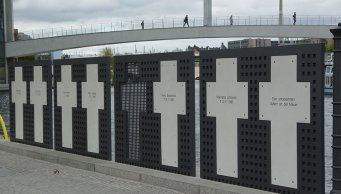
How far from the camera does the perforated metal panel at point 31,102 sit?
9.39 metres

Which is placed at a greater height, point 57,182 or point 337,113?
point 337,113

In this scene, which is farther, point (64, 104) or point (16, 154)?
point (16, 154)

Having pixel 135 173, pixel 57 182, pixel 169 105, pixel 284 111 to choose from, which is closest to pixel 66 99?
pixel 57 182

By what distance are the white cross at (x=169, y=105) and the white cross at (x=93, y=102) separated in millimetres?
1350

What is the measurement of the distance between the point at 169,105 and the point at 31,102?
3.82 m

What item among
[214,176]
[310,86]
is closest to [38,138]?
[214,176]

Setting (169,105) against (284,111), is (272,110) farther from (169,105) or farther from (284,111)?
(169,105)

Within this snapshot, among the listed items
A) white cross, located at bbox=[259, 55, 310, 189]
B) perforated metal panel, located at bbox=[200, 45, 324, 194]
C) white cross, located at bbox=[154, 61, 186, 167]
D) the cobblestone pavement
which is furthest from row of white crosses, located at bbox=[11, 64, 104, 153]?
white cross, located at bbox=[259, 55, 310, 189]

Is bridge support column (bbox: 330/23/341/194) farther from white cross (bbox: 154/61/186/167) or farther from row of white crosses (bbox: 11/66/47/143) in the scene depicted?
row of white crosses (bbox: 11/66/47/143)

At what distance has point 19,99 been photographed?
33.2ft

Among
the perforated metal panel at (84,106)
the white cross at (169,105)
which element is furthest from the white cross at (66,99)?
the white cross at (169,105)

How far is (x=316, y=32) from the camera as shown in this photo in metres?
70.2

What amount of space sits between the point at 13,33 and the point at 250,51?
6723 centimetres

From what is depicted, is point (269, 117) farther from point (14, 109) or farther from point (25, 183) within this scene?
point (14, 109)
